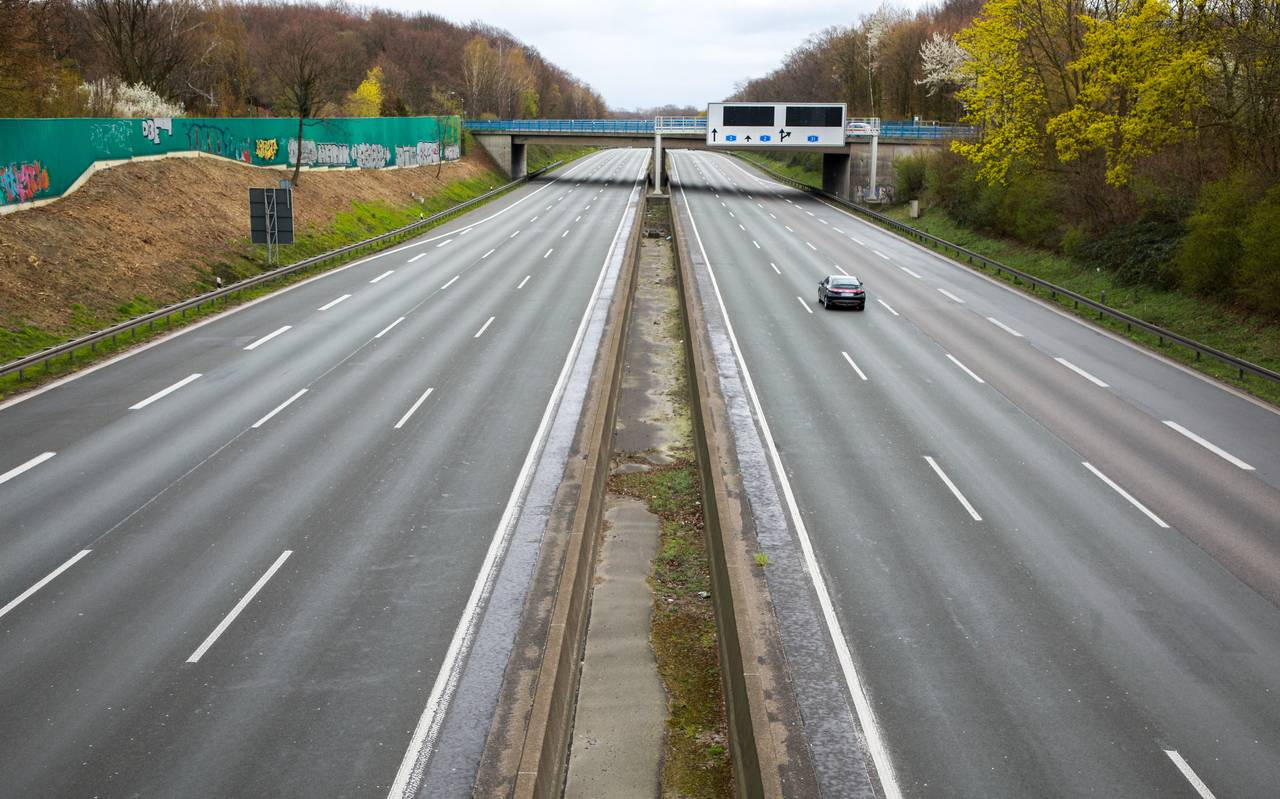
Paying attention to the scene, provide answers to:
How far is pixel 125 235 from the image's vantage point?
3459 cm

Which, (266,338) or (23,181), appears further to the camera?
(23,181)

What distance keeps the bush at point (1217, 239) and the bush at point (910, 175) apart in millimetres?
34342

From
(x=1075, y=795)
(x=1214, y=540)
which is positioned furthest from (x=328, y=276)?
(x=1075, y=795)

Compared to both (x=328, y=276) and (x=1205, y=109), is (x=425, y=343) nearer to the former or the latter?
(x=328, y=276)

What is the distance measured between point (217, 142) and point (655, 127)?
3958 cm

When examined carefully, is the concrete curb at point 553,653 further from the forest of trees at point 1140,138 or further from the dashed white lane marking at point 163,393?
the forest of trees at point 1140,138

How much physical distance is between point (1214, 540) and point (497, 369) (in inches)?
642

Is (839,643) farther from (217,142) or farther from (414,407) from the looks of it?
(217,142)

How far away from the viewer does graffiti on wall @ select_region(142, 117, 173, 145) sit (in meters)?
41.9

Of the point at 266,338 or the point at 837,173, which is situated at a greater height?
the point at 837,173

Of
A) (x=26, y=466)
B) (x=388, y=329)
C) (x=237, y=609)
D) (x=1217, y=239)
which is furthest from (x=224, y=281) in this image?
(x=1217, y=239)

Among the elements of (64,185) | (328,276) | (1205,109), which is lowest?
(328,276)

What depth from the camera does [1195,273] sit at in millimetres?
31781

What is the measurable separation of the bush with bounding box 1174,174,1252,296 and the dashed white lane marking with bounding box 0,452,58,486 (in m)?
31.7
